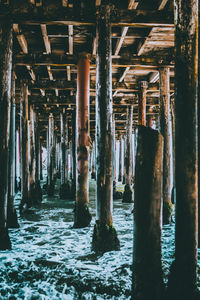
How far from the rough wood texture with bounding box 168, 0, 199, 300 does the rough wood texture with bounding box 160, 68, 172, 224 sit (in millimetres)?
4041

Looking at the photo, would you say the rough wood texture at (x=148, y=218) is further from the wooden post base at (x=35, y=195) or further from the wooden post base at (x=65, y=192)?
the wooden post base at (x=65, y=192)

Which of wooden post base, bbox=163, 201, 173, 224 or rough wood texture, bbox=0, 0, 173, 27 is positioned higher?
rough wood texture, bbox=0, 0, 173, 27

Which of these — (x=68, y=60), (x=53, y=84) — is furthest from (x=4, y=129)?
(x=53, y=84)

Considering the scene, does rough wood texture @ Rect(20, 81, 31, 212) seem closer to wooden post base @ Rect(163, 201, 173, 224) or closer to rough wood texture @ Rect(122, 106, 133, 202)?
rough wood texture @ Rect(122, 106, 133, 202)

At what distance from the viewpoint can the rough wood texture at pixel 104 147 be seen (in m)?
4.52

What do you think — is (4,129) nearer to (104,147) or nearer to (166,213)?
(104,147)

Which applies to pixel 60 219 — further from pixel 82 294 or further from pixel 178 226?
pixel 178 226

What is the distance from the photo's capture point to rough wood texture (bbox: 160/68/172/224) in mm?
6559

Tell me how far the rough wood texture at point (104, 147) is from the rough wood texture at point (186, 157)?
6.33 feet

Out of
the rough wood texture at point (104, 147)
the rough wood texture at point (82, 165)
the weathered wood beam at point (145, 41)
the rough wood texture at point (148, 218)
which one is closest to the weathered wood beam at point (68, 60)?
the weathered wood beam at point (145, 41)

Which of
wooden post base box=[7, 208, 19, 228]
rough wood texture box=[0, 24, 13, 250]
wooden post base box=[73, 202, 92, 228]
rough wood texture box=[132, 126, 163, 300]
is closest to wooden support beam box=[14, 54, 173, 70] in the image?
rough wood texture box=[0, 24, 13, 250]

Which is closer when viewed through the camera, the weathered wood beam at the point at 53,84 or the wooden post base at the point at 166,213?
the wooden post base at the point at 166,213

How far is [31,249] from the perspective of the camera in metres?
4.85

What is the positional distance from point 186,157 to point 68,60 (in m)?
5.22
